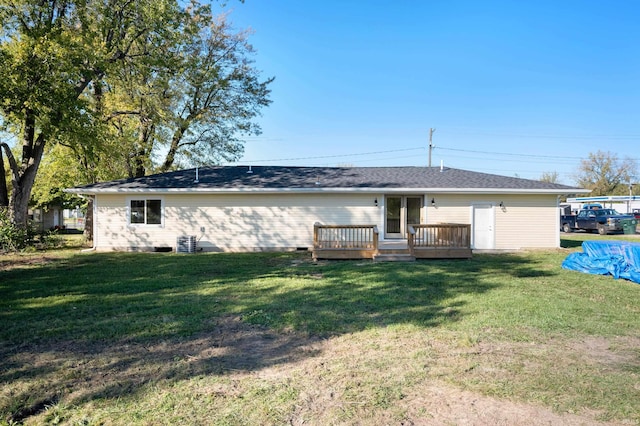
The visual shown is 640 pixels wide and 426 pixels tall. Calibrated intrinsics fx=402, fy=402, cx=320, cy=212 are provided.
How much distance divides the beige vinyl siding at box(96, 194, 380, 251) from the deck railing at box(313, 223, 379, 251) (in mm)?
2184

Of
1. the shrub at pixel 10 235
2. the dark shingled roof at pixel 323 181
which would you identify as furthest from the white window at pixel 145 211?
the shrub at pixel 10 235

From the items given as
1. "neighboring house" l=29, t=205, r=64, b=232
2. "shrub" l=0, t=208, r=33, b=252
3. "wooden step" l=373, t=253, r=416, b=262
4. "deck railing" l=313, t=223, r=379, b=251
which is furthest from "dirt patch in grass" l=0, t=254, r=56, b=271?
"neighboring house" l=29, t=205, r=64, b=232

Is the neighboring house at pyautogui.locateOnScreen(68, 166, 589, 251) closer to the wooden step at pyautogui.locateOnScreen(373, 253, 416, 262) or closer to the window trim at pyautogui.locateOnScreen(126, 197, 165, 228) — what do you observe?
the window trim at pyautogui.locateOnScreen(126, 197, 165, 228)

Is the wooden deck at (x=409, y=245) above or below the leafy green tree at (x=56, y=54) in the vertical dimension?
below

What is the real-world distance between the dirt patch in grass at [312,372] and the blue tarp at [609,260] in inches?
212

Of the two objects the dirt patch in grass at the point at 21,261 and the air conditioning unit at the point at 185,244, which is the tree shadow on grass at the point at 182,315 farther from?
the air conditioning unit at the point at 185,244

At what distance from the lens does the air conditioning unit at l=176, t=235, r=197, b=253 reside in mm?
14875

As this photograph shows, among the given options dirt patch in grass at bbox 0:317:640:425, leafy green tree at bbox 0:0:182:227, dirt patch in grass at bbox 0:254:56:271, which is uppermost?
leafy green tree at bbox 0:0:182:227

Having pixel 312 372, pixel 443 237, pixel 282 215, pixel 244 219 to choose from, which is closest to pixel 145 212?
pixel 244 219

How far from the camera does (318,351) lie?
4.59m

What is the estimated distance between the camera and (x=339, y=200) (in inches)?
608

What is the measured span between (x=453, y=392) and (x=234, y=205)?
42.3 feet

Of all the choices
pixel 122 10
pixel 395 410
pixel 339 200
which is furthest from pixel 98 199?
pixel 395 410

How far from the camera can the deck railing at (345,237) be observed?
12.9m
